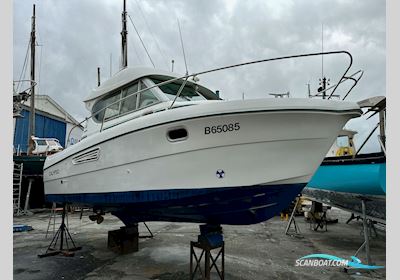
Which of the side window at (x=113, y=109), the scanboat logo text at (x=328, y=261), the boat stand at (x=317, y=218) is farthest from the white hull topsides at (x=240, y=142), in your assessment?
the boat stand at (x=317, y=218)

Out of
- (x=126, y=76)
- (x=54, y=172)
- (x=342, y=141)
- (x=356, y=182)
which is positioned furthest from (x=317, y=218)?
(x=54, y=172)

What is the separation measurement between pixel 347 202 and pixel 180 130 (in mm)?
5193

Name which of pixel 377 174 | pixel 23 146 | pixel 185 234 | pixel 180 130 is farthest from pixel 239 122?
pixel 23 146

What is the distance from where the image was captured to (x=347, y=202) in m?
6.95

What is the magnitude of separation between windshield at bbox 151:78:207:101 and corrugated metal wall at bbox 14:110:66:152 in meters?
15.0

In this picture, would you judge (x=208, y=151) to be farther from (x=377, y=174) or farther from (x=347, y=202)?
(x=347, y=202)

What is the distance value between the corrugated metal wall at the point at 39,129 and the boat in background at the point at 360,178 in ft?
53.8

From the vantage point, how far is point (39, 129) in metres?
20.7

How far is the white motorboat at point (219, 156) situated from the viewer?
3.41 m

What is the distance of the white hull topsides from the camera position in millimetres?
3383

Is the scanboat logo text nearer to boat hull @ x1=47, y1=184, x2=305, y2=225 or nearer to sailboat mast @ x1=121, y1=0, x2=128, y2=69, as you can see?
boat hull @ x1=47, y1=184, x2=305, y2=225

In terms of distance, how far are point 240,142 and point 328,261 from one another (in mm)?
3740

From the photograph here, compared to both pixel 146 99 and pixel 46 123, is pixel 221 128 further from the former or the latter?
pixel 46 123

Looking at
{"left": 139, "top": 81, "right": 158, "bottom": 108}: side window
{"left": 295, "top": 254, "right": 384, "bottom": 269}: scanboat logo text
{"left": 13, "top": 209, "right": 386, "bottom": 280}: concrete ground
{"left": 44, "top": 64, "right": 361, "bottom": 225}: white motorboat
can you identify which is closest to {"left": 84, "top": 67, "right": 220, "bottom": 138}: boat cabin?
{"left": 139, "top": 81, "right": 158, "bottom": 108}: side window
